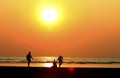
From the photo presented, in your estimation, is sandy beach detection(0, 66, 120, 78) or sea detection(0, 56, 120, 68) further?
sea detection(0, 56, 120, 68)

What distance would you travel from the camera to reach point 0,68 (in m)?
29.3

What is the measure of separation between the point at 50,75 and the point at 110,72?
15.0 ft

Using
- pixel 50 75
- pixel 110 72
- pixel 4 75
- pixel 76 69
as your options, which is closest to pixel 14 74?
pixel 4 75

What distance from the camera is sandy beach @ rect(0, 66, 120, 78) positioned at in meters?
28.8

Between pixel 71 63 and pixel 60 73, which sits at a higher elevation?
pixel 71 63

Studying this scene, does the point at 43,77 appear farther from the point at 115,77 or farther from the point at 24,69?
the point at 115,77

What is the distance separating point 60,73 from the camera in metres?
29.0

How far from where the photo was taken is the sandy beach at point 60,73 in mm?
28750

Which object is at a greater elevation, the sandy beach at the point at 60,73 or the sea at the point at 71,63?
the sea at the point at 71,63

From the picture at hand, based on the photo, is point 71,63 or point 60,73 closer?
point 60,73

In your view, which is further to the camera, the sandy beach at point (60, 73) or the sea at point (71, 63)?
the sea at point (71, 63)

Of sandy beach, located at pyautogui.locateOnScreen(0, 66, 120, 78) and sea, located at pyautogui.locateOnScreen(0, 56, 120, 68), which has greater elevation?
sea, located at pyautogui.locateOnScreen(0, 56, 120, 68)

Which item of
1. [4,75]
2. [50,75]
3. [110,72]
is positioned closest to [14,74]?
[4,75]

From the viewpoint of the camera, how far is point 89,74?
94.7 ft
